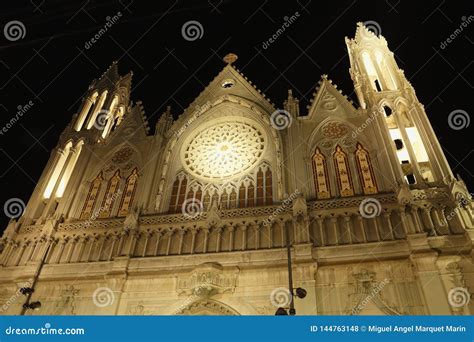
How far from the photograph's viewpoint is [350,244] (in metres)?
15.7

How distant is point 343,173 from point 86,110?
17908 millimetres

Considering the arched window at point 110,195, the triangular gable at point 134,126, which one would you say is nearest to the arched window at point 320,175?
the arched window at point 110,195

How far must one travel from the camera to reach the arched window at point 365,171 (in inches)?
723

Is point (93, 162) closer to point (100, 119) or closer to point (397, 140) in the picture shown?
point (100, 119)

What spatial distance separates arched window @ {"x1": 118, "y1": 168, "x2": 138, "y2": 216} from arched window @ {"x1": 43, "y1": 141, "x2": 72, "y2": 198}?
415 cm

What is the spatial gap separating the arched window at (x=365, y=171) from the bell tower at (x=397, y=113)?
1.20m

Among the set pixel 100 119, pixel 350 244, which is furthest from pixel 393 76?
pixel 100 119

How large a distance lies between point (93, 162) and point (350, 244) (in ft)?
51.2

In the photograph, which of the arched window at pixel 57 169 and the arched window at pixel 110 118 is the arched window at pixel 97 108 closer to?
the arched window at pixel 110 118

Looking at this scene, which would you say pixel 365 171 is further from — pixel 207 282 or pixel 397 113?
pixel 207 282


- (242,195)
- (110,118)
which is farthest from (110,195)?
(110,118)

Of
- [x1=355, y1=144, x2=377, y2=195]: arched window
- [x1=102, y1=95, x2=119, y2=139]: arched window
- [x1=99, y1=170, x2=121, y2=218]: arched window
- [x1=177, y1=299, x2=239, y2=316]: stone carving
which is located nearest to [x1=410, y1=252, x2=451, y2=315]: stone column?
[x1=355, y1=144, x2=377, y2=195]: arched window

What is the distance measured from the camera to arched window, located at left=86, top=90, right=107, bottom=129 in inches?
1033

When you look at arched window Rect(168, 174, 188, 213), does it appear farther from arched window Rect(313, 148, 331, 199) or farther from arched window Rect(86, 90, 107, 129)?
arched window Rect(86, 90, 107, 129)
